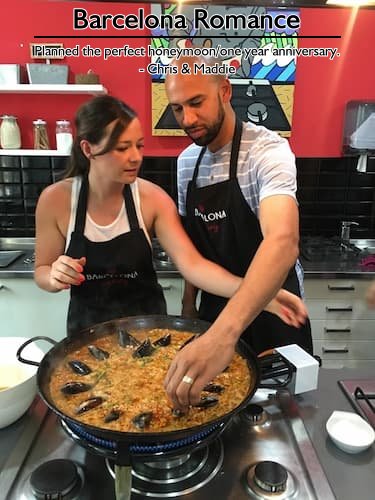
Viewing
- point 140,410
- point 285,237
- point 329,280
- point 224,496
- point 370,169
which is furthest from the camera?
point 370,169

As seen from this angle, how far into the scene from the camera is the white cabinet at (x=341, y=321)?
270 centimetres

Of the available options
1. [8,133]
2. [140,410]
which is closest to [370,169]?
[8,133]

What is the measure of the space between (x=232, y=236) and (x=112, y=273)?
19.0 inches

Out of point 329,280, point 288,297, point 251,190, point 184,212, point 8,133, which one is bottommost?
point 329,280

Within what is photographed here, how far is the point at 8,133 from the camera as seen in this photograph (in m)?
2.84

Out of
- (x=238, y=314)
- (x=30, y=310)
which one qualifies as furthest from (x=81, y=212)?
(x=30, y=310)

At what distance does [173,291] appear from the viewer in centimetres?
275

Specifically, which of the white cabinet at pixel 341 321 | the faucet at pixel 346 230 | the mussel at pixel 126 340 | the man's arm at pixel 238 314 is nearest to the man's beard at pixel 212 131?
the man's arm at pixel 238 314

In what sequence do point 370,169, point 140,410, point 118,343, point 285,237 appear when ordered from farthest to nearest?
point 370,169 < point 118,343 < point 285,237 < point 140,410

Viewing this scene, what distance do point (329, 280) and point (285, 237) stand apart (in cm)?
166

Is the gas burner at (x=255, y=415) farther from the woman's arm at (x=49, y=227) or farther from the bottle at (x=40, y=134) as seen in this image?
the bottle at (x=40, y=134)

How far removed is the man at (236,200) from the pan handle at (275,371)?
0.15 m

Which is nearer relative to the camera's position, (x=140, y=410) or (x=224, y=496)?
(x=224, y=496)

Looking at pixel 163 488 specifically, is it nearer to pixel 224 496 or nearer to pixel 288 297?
pixel 224 496
